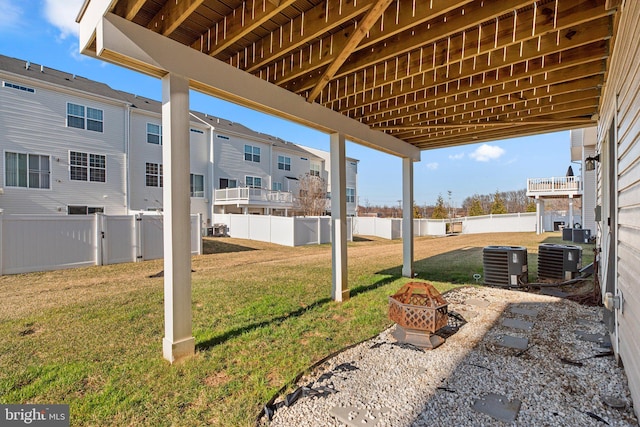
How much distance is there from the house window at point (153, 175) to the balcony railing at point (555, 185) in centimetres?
1967

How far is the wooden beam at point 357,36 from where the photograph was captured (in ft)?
8.15

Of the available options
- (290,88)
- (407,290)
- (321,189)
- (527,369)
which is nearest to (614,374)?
(527,369)

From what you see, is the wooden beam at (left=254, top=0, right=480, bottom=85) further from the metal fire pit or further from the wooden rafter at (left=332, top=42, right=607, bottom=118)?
the metal fire pit

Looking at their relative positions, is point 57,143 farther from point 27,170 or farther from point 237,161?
point 237,161

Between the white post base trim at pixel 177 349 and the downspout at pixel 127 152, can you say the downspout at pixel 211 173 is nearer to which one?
the downspout at pixel 127 152

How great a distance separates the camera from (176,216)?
283 cm

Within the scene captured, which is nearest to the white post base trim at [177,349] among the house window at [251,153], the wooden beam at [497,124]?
the wooden beam at [497,124]

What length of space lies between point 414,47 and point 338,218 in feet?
8.35

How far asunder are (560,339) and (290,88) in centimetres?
417

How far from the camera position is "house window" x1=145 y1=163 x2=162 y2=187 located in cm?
1459

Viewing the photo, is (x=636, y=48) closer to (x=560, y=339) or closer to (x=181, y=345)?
(x=560, y=339)

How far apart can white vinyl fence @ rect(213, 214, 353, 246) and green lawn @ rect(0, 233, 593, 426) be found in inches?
274

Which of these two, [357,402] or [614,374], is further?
[614,374]

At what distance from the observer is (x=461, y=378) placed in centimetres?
250
